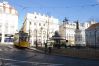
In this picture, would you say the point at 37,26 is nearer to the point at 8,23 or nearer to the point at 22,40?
the point at 8,23

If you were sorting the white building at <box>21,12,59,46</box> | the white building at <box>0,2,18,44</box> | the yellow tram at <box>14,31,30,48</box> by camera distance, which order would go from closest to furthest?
the yellow tram at <box>14,31,30,48</box>, the white building at <box>0,2,18,44</box>, the white building at <box>21,12,59,46</box>

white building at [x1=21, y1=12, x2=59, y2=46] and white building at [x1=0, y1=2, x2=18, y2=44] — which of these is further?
white building at [x1=21, y1=12, x2=59, y2=46]

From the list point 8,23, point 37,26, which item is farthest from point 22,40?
point 37,26

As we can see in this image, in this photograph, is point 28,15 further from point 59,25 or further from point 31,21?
point 59,25

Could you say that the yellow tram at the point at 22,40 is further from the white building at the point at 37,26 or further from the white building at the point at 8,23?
the white building at the point at 37,26

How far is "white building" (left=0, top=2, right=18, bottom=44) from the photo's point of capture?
93688mm

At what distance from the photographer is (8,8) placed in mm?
102000

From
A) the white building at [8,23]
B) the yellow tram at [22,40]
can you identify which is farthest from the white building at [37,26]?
the yellow tram at [22,40]

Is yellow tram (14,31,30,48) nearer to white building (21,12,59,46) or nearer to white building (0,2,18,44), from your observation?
white building (0,2,18,44)

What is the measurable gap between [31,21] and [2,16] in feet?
43.3

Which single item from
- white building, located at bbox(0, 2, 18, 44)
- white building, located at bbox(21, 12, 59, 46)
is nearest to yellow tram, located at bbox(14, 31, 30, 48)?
white building, located at bbox(0, 2, 18, 44)

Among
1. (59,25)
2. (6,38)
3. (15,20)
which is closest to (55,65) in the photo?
(6,38)

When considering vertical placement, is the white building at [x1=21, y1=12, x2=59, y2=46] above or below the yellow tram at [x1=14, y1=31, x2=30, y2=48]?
above

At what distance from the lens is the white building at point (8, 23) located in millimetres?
93688
